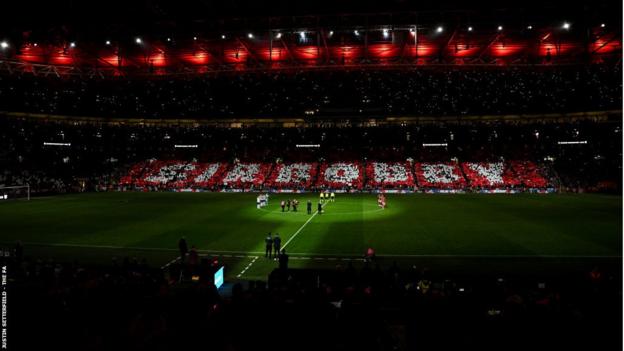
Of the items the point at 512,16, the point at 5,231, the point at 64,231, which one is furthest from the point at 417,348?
the point at 5,231

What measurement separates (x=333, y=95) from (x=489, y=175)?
92.3 feet

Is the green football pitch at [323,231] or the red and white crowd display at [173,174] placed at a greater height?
the red and white crowd display at [173,174]

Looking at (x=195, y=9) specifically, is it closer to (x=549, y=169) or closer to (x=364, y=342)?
(x=364, y=342)

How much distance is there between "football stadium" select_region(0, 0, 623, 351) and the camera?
5.94 meters

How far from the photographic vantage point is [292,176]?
2635 inches

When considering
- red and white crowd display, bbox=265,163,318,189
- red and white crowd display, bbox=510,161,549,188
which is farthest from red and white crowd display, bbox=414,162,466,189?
red and white crowd display, bbox=265,163,318,189

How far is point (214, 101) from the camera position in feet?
210

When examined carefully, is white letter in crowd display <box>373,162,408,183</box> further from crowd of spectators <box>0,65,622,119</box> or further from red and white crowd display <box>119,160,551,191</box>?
crowd of spectators <box>0,65,622,119</box>

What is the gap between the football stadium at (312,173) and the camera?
5938 mm

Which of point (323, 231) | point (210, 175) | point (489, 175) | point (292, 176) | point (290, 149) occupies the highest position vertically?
point (290, 149)

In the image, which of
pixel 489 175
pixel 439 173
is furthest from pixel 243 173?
pixel 489 175

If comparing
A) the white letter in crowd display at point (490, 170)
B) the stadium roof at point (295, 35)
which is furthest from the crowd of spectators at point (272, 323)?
the white letter in crowd display at point (490, 170)

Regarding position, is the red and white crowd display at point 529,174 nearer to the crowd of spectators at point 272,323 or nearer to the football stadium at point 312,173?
the football stadium at point 312,173

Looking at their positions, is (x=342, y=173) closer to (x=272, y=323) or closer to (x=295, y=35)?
(x=295, y=35)
